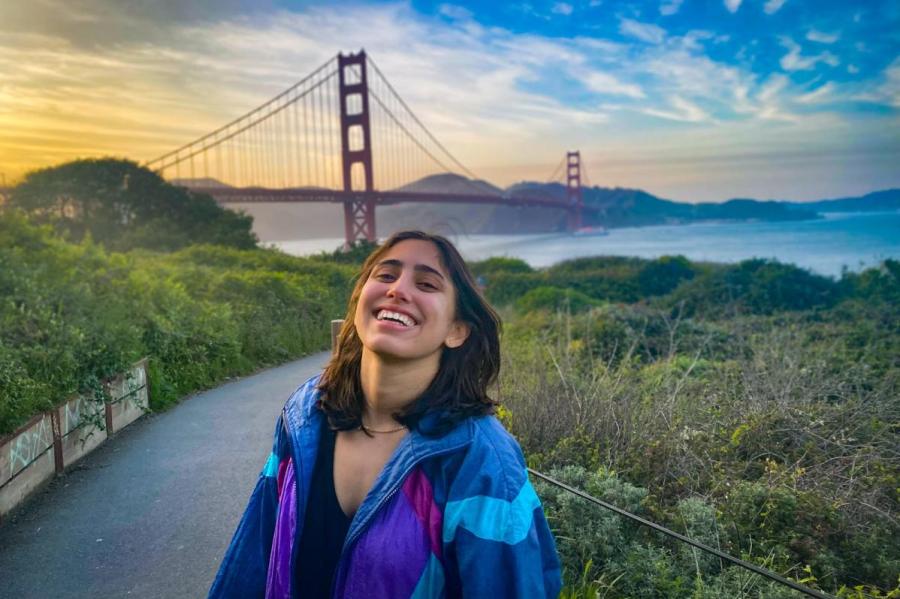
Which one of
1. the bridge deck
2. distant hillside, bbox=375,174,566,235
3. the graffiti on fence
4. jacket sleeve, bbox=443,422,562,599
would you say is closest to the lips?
jacket sleeve, bbox=443,422,562,599

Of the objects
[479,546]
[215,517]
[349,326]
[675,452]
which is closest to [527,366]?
[675,452]

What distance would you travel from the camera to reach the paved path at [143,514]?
342cm

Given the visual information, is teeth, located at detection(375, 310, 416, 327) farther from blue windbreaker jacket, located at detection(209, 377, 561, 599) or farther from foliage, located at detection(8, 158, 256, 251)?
foliage, located at detection(8, 158, 256, 251)

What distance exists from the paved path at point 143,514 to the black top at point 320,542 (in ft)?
6.44

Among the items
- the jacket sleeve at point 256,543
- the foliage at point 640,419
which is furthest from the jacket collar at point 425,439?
the foliage at point 640,419

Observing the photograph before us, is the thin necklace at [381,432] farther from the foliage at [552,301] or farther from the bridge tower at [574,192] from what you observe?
the bridge tower at [574,192]

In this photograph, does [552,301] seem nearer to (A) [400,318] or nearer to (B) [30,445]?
(B) [30,445]

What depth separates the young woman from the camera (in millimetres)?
1489

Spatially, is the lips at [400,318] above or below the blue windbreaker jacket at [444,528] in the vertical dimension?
above

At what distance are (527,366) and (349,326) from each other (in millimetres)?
4630

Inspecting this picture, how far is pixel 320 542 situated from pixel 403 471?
0.37 meters

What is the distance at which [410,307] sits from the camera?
168cm

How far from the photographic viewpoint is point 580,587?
9.64ft

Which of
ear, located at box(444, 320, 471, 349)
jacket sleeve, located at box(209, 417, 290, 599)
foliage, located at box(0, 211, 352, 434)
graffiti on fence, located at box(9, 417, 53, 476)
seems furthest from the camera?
foliage, located at box(0, 211, 352, 434)
